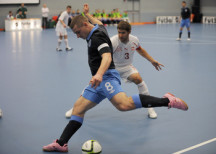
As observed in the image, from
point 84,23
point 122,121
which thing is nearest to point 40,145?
point 122,121

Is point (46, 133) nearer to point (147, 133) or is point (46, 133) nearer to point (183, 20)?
point (147, 133)

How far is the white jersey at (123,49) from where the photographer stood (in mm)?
4605

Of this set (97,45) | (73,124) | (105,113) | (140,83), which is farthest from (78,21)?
(105,113)

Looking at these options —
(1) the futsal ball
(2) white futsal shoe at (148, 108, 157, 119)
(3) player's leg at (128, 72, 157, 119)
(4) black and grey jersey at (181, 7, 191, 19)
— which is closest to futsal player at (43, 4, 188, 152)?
(1) the futsal ball

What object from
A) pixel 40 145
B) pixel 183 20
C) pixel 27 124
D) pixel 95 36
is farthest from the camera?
pixel 183 20

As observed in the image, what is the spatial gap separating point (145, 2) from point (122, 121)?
1194 inches

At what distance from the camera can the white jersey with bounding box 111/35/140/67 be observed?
4605mm

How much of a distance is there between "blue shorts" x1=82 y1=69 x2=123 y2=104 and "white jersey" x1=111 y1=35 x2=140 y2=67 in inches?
45.9

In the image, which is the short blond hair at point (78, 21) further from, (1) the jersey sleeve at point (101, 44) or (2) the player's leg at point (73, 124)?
(2) the player's leg at point (73, 124)

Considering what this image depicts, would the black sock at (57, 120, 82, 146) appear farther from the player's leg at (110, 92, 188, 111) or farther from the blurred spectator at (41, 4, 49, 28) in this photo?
the blurred spectator at (41, 4, 49, 28)

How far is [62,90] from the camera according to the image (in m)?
6.23

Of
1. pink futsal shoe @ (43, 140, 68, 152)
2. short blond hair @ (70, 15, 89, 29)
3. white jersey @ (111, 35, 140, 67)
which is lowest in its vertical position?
pink futsal shoe @ (43, 140, 68, 152)

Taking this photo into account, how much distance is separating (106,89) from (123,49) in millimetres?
1433

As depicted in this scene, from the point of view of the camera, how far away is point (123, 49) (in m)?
4.64
